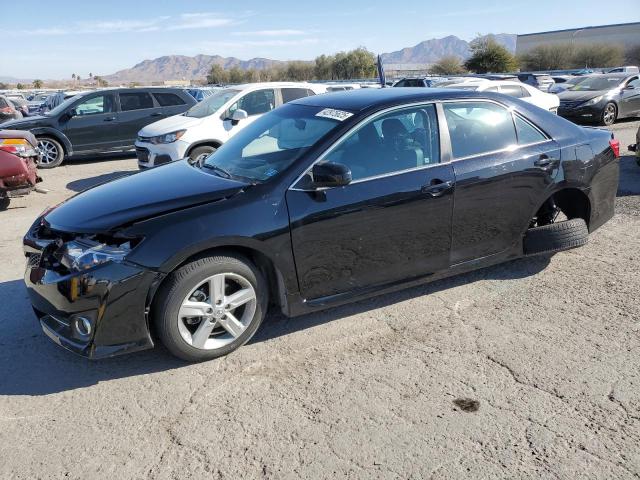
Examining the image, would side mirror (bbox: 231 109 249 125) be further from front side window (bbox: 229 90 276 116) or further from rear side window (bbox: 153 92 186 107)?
rear side window (bbox: 153 92 186 107)

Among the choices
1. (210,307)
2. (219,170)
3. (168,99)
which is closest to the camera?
(210,307)

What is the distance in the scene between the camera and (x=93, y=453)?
271 cm

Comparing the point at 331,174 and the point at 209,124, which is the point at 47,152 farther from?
the point at 331,174

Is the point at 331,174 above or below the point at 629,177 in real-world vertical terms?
above

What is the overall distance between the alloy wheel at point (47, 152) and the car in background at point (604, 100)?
13.5 meters

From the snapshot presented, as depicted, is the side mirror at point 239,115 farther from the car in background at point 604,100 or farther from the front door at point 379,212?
the car in background at point 604,100

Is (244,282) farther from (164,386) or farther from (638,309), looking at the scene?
(638,309)

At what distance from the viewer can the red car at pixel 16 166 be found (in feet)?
24.8

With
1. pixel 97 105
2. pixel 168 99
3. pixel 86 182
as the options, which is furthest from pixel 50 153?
pixel 168 99

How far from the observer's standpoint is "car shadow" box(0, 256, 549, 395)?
336 centimetres

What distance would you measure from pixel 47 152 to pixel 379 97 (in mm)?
9850

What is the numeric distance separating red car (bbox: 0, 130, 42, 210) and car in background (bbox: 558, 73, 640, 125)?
1392 centimetres

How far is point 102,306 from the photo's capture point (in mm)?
3168

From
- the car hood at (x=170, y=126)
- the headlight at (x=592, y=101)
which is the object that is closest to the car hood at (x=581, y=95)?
the headlight at (x=592, y=101)
